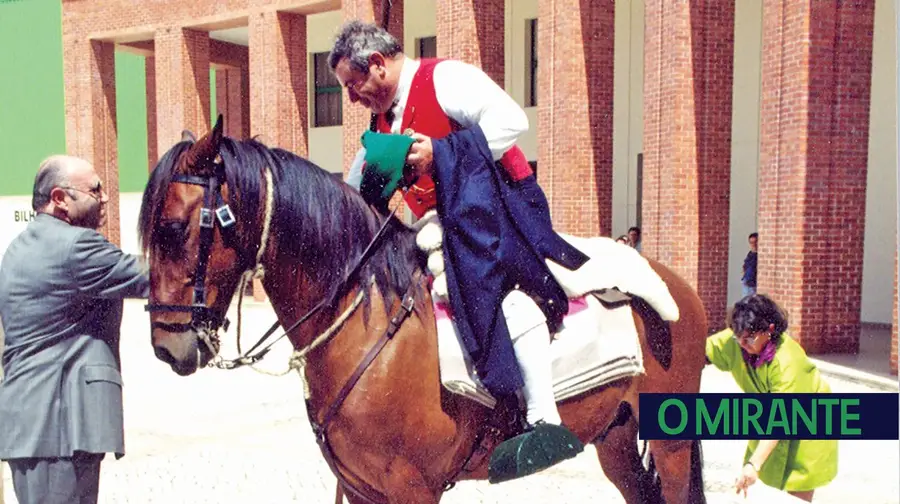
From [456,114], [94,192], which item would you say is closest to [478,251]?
[456,114]

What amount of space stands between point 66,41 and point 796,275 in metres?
21.6

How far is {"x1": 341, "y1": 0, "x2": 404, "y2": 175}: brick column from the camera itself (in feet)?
57.7

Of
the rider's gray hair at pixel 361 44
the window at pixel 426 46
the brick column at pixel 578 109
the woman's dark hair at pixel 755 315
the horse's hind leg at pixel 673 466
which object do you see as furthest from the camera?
the window at pixel 426 46

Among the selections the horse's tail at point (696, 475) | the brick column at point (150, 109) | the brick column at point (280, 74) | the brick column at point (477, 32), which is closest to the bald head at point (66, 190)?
the horse's tail at point (696, 475)

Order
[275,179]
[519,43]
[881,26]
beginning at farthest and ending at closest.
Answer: [519,43], [881,26], [275,179]

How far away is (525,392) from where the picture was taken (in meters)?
3.02

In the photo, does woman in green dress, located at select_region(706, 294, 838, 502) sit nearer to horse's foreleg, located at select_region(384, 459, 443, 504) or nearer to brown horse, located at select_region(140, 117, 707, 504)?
brown horse, located at select_region(140, 117, 707, 504)

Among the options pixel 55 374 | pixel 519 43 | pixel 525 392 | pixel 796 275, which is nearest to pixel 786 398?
pixel 525 392

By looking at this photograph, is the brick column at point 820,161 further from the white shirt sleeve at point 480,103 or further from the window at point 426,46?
the window at point 426,46

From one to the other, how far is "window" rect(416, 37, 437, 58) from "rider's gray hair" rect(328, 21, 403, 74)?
756 inches

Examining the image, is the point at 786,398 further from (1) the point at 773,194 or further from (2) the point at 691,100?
(2) the point at 691,100

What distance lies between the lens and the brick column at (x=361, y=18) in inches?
693

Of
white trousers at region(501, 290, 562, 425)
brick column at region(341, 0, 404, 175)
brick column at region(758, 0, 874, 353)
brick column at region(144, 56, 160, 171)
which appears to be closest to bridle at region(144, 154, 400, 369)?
white trousers at region(501, 290, 562, 425)

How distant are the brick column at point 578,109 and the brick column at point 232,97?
13.7 meters
